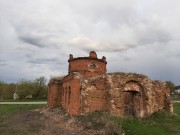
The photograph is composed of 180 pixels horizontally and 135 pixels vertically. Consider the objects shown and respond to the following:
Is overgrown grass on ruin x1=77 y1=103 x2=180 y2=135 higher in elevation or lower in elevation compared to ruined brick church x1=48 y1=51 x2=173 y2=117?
lower

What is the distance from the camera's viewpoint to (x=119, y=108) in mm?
19344

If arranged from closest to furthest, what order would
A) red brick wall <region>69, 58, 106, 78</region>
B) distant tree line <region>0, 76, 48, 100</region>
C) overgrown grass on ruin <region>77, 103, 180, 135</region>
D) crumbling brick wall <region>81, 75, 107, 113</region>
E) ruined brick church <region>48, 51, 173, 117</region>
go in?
overgrown grass on ruin <region>77, 103, 180, 135</region> < crumbling brick wall <region>81, 75, 107, 113</region> < ruined brick church <region>48, 51, 173, 117</region> < red brick wall <region>69, 58, 106, 78</region> < distant tree line <region>0, 76, 48, 100</region>

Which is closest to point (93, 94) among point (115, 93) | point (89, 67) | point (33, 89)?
point (115, 93)

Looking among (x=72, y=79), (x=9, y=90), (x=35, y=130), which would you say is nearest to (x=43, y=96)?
(x=9, y=90)

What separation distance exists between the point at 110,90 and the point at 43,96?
51.9 m

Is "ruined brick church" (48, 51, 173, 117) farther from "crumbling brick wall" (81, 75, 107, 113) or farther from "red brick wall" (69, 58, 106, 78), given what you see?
"red brick wall" (69, 58, 106, 78)

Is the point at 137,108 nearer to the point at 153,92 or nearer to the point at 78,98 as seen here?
the point at 153,92

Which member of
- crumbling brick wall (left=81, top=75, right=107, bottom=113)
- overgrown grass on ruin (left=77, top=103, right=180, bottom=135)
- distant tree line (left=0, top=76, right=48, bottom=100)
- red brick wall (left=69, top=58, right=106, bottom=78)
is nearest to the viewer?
overgrown grass on ruin (left=77, top=103, right=180, bottom=135)

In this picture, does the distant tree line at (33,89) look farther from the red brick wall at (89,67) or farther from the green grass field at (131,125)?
the green grass field at (131,125)

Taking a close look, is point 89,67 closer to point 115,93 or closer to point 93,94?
point 93,94

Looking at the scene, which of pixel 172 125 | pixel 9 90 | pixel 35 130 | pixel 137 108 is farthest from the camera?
pixel 9 90

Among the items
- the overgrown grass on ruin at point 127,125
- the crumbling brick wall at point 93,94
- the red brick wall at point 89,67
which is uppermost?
the red brick wall at point 89,67

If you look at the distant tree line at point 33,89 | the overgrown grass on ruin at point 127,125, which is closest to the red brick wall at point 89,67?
the overgrown grass on ruin at point 127,125

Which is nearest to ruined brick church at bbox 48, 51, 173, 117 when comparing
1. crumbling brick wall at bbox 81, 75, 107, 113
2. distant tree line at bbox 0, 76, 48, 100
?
crumbling brick wall at bbox 81, 75, 107, 113
